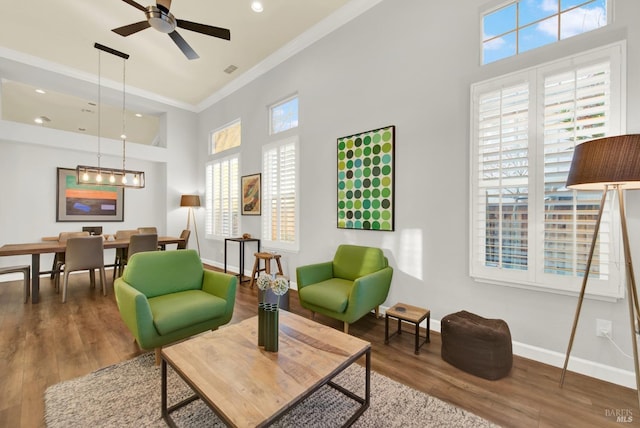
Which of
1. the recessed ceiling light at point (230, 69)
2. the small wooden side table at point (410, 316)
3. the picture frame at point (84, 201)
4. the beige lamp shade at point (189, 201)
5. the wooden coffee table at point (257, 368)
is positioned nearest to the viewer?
the wooden coffee table at point (257, 368)

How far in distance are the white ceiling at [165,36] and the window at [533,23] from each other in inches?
61.5

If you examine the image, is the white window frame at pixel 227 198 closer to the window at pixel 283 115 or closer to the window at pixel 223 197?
the window at pixel 223 197

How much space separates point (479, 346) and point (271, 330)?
162 cm

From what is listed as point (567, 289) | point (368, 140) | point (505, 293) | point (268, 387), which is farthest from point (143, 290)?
point (567, 289)

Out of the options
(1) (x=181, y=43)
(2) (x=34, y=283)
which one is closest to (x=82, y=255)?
(2) (x=34, y=283)

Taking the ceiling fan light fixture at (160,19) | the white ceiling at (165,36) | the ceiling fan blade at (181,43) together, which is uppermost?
the white ceiling at (165,36)

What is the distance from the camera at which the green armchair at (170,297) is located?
215 cm

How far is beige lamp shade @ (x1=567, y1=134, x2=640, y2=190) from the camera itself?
1.54 metres

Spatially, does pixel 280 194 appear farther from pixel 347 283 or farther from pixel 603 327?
pixel 603 327

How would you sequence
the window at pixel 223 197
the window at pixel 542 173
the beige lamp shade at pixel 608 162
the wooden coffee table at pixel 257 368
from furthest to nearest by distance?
1. the window at pixel 223 197
2. the window at pixel 542 173
3. the beige lamp shade at pixel 608 162
4. the wooden coffee table at pixel 257 368

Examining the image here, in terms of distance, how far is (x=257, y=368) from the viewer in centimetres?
149

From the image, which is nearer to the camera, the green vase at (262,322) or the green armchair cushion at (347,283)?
the green vase at (262,322)

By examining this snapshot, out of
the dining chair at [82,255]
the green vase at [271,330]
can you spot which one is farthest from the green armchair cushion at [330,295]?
the dining chair at [82,255]

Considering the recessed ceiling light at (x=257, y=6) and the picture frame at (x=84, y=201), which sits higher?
the recessed ceiling light at (x=257, y=6)
